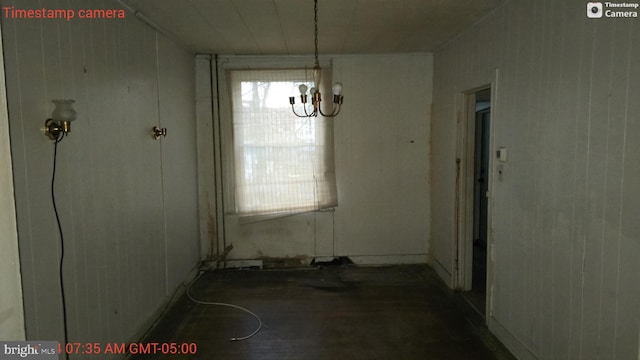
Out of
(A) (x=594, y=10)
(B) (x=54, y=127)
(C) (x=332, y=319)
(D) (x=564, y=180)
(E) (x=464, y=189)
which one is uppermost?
(A) (x=594, y=10)

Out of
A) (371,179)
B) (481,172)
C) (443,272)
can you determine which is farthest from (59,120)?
(481,172)

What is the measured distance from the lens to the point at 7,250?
148 cm

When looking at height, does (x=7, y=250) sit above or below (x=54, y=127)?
below

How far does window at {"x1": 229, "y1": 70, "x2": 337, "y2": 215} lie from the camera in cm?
404

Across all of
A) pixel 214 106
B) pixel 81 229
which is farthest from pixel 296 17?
pixel 81 229

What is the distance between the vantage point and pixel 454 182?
356 cm

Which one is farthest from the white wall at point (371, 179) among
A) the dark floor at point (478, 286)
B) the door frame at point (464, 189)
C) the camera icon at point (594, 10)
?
→ the camera icon at point (594, 10)

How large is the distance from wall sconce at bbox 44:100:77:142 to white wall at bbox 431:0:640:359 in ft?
8.17

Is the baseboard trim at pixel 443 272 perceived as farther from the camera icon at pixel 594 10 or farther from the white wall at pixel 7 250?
the white wall at pixel 7 250

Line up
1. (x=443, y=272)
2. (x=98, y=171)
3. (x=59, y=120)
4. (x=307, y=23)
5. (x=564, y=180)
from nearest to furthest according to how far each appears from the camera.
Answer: (x=59, y=120), (x=564, y=180), (x=98, y=171), (x=307, y=23), (x=443, y=272)

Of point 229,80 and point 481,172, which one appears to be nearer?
point 229,80

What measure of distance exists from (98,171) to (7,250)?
749mm

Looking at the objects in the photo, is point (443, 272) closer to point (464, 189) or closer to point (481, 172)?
point (464, 189)

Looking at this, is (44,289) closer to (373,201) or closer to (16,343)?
(16,343)
